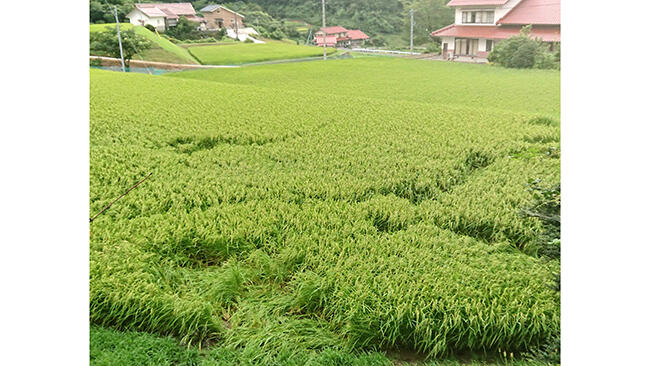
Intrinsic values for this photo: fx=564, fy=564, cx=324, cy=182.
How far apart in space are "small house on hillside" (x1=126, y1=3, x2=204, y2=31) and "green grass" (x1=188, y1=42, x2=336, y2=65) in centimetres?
23

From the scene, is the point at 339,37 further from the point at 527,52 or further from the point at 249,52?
the point at 527,52

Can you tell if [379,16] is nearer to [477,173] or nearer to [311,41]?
[311,41]

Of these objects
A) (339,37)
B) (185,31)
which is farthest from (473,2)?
(185,31)

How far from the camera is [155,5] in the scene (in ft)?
12.1

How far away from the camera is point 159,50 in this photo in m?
3.90

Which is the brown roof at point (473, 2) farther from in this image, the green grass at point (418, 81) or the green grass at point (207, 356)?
the green grass at point (207, 356)

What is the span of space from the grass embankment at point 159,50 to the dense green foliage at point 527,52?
2036 mm

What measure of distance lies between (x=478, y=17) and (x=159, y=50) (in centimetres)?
213

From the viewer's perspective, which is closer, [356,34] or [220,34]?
[356,34]

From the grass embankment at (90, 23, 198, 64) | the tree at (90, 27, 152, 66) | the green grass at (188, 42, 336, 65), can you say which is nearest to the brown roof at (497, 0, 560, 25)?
the green grass at (188, 42, 336, 65)

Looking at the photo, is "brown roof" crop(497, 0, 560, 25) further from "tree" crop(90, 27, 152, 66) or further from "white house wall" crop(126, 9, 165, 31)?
"tree" crop(90, 27, 152, 66)

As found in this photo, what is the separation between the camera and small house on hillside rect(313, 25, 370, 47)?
12.0 feet
